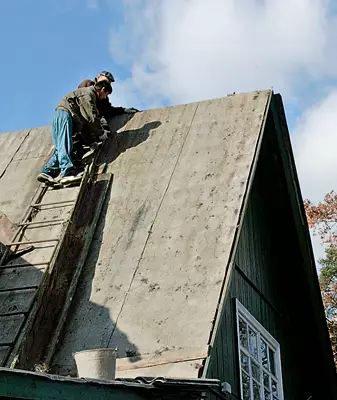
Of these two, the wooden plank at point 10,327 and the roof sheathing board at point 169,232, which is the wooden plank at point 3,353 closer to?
the wooden plank at point 10,327

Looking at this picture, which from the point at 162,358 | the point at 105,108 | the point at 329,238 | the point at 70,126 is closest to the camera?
the point at 162,358

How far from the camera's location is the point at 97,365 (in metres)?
4.55

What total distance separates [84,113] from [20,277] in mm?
2736

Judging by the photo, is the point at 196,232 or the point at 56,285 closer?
the point at 56,285

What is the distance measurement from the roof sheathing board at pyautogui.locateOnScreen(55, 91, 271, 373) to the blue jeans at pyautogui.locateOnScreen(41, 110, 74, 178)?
53 centimetres

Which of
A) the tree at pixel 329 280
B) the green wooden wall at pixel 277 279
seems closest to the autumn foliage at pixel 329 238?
the tree at pixel 329 280

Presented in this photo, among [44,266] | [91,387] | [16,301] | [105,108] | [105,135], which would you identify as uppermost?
[105,108]

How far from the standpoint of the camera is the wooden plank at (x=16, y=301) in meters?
5.73

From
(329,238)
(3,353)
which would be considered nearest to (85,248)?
(3,353)

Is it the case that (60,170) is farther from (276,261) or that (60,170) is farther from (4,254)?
(276,261)

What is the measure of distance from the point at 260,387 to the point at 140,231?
7.62ft

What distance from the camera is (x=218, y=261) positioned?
6.03 m

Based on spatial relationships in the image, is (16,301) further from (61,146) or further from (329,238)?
(329,238)

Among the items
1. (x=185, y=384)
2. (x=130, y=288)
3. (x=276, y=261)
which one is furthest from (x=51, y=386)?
(x=276, y=261)
